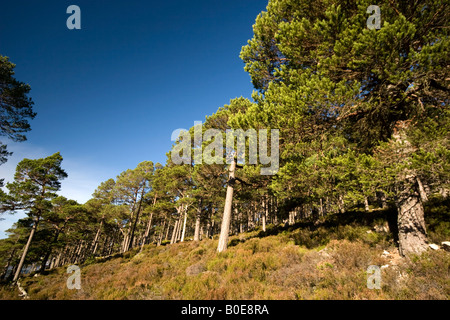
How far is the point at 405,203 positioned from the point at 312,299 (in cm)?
493

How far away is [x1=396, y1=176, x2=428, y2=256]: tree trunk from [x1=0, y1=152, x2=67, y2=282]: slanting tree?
84.5ft

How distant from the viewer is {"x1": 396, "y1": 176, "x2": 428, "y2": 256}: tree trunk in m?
5.59

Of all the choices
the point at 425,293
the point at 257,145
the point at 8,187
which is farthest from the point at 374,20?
the point at 8,187

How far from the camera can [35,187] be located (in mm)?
16719

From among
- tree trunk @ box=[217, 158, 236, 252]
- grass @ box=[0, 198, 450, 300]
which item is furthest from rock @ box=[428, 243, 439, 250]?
tree trunk @ box=[217, 158, 236, 252]

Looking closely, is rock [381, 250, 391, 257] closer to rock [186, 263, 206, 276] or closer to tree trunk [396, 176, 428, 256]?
tree trunk [396, 176, 428, 256]

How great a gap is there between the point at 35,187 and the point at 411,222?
26874 millimetres

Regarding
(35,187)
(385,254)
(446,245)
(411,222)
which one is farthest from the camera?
(35,187)

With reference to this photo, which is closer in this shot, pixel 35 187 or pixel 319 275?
pixel 319 275

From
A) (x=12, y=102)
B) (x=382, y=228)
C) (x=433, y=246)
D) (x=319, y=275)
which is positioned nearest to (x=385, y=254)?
(x=433, y=246)

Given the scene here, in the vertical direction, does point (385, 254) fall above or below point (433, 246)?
below

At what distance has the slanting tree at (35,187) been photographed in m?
15.8

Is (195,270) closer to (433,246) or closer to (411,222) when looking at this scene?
(411,222)

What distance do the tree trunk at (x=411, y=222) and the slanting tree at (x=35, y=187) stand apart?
2575cm
